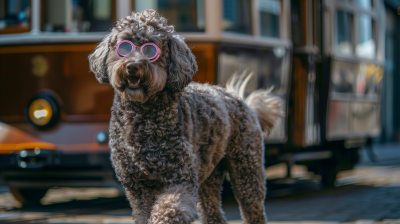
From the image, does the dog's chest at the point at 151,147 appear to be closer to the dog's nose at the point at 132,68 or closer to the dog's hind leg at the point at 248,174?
the dog's nose at the point at 132,68

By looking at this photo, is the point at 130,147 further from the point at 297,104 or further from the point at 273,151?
the point at 297,104

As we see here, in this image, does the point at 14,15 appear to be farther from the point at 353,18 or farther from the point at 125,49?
the point at 353,18

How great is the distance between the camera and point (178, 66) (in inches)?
125

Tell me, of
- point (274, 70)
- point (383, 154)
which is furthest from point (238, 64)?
point (383, 154)

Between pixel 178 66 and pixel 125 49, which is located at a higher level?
pixel 125 49

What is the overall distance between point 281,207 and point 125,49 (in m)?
4.18

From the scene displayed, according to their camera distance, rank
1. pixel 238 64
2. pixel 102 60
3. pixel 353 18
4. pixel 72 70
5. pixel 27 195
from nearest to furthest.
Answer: pixel 102 60
pixel 72 70
pixel 238 64
pixel 27 195
pixel 353 18

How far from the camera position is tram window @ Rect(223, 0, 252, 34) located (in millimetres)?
6754

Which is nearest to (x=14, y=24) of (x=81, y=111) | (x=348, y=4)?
(x=81, y=111)

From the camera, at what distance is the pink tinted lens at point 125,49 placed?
314 cm

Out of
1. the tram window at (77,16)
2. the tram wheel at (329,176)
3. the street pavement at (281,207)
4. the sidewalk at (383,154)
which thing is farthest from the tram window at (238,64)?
the sidewalk at (383,154)

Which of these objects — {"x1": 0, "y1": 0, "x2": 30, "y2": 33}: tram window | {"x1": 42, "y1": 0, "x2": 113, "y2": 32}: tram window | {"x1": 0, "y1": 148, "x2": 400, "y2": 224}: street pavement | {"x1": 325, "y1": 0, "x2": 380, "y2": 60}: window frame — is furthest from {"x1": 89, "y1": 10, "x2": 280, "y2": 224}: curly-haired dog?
{"x1": 325, "y1": 0, "x2": 380, "y2": 60}: window frame

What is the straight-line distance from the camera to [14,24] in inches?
262

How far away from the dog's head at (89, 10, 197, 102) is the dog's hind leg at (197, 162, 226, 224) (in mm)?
1249
